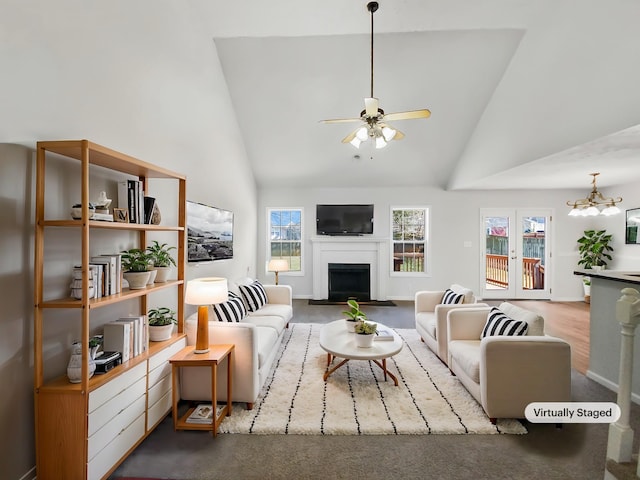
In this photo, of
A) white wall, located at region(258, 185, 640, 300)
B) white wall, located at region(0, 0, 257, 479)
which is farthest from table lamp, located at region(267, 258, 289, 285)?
white wall, located at region(0, 0, 257, 479)

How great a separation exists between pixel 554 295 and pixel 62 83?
8.39 m

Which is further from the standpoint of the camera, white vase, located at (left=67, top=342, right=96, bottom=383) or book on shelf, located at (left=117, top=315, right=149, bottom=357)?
book on shelf, located at (left=117, top=315, right=149, bottom=357)

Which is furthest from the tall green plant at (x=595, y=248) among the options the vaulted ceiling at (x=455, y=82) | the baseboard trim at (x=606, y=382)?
the baseboard trim at (x=606, y=382)

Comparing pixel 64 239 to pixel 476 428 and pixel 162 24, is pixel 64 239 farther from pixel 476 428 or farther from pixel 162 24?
pixel 476 428

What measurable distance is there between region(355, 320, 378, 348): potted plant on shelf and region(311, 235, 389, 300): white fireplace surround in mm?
3752

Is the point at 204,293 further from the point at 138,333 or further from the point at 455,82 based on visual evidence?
the point at 455,82

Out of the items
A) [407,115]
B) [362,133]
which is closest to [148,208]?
[362,133]

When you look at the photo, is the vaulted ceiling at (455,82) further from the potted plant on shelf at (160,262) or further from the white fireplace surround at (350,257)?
the potted plant on shelf at (160,262)

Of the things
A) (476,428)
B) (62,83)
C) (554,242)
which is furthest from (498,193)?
(62,83)

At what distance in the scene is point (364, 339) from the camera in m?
2.85

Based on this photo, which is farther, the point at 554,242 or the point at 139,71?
the point at 554,242

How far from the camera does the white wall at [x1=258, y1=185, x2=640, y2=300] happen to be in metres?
6.56

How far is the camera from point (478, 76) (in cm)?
436

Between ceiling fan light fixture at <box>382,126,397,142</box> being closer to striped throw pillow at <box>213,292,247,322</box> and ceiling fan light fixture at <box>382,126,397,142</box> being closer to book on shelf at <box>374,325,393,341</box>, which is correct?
book on shelf at <box>374,325,393,341</box>
